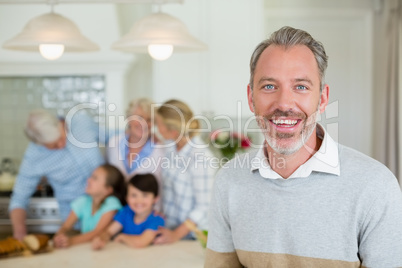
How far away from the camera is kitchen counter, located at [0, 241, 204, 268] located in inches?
85.4

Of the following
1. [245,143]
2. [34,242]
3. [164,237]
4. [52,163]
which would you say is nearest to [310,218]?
[164,237]

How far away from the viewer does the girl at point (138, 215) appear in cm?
252

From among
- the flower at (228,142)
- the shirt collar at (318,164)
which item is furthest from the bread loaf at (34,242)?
the flower at (228,142)

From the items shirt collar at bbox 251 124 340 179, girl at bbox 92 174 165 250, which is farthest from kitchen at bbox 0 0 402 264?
shirt collar at bbox 251 124 340 179

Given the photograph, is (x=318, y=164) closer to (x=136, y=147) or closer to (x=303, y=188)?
(x=303, y=188)

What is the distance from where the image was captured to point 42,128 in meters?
3.03

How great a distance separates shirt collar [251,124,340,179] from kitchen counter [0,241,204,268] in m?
0.79

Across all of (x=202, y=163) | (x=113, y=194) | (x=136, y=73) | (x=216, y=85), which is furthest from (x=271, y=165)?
(x=136, y=73)

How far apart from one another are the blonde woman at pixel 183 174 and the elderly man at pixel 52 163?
0.56 metres

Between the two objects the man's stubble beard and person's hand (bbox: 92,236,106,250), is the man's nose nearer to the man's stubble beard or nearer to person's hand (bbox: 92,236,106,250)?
the man's stubble beard

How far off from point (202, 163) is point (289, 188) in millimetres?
1222

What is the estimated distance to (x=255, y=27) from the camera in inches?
152

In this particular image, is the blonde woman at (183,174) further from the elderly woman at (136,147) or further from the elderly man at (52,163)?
the elderly man at (52,163)

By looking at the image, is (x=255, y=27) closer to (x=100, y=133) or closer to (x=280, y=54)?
(x=100, y=133)
